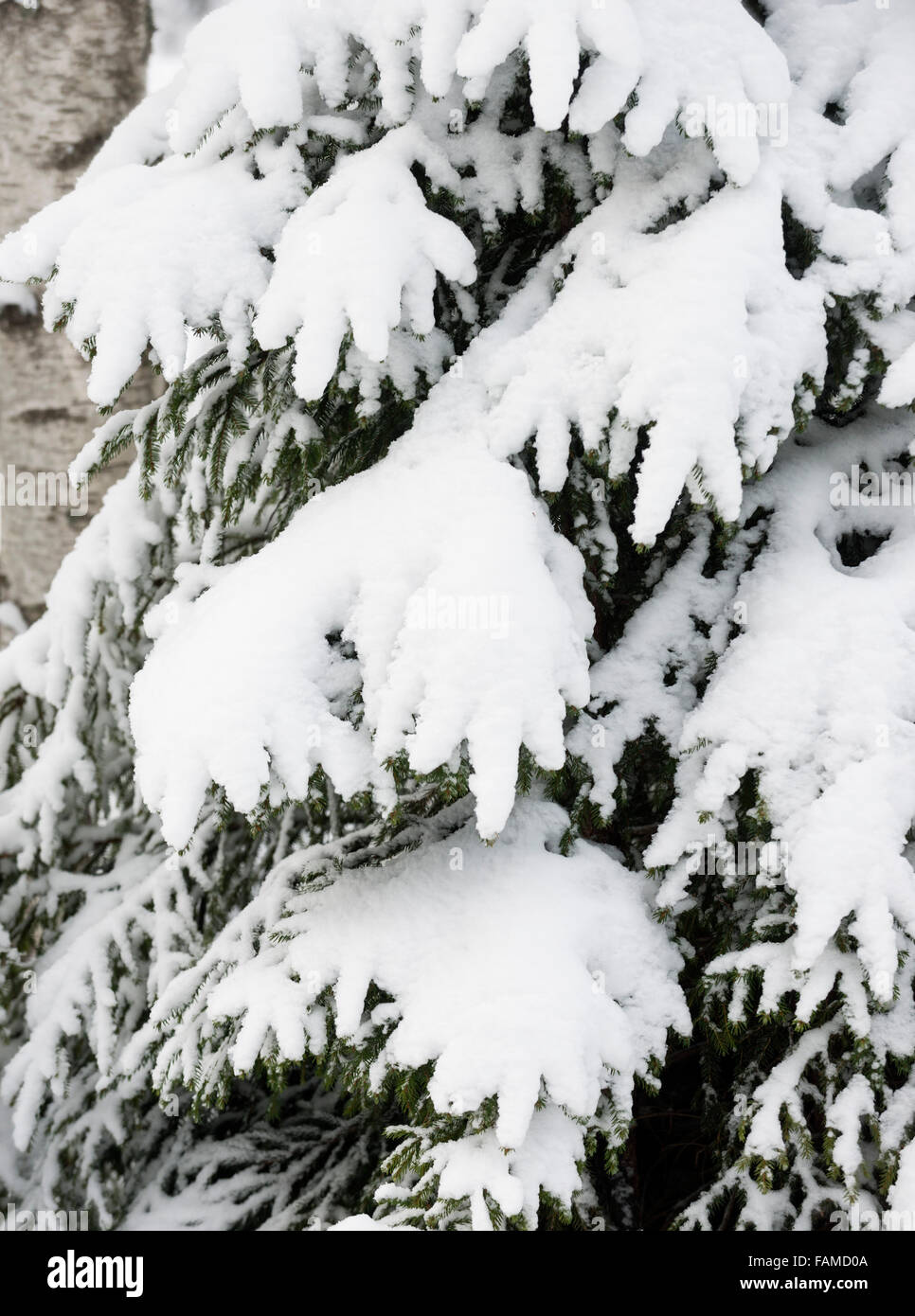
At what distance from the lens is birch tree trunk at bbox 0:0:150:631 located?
3428 mm

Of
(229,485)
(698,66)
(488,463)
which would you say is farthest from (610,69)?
(229,485)

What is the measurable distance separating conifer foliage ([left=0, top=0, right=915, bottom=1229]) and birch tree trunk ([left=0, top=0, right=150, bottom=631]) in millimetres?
1313

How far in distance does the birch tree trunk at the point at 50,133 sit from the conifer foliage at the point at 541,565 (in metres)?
1.31

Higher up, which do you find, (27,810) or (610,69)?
(610,69)

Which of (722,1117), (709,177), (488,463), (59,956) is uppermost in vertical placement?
(709,177)

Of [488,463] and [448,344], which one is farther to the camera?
[448,344]

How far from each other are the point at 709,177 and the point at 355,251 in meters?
0.81

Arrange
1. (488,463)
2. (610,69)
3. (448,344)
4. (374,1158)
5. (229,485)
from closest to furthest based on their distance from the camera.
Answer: (610,69) < (488,463) < (448,344) < (229,485) < (374,1158)

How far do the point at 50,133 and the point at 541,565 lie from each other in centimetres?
290

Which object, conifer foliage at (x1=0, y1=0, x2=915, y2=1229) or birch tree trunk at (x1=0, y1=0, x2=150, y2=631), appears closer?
conifer foliage at (x1=0, y1=0, x2=915, y2=1229)

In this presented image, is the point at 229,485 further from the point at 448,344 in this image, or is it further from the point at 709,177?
the point at 709,177

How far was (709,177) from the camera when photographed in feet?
6.64

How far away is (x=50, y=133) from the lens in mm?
3465

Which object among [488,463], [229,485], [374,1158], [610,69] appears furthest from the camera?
[374,1158]
